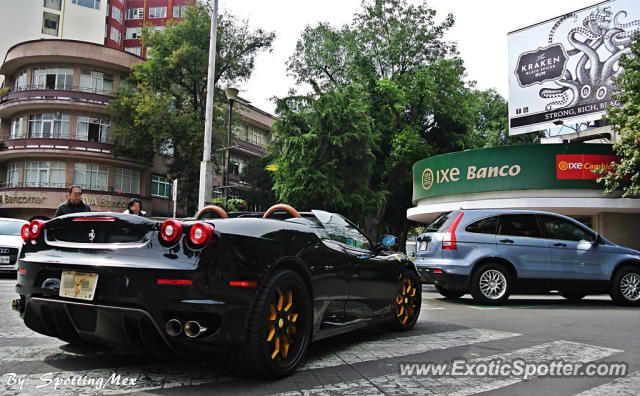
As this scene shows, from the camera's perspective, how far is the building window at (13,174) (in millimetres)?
34250

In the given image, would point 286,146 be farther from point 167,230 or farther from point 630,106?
point 167,230

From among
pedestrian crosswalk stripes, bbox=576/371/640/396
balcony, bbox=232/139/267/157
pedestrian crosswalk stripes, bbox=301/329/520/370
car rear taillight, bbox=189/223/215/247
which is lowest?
pedestrian crosswalk stripes, bbox=576/371/640/396

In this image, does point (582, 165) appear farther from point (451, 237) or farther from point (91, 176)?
point (91, 176)

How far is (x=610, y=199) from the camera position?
19.4 metres

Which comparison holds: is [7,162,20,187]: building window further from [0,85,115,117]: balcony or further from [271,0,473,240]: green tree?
[271,0,473,240]: green tree

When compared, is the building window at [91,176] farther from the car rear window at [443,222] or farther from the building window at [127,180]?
the car rear window at [443,222]

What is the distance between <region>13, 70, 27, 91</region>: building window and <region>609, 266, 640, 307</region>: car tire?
124 ft

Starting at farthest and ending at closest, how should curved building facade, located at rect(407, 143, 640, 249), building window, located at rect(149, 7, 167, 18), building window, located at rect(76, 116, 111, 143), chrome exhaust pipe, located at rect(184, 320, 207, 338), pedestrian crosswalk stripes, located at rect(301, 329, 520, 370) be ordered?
1. building window, located at rect(149, 7, 167, 18)
2. building window, located at rect(76, 116, 111, 143)
3. curved building facade, located at rect(407, 143, 640, 249)
4. pedestrian crosswalk stripes, located at rect(301, 329, 520, 370)
5. chrome exhaust pipe, located at rect(184, 320, 207, 338)

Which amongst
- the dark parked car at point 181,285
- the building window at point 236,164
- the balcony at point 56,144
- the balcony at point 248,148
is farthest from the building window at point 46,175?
the dark parked car at point 181,285

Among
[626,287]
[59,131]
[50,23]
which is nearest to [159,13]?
[50,23]

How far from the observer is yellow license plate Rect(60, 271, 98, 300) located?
10.8ft

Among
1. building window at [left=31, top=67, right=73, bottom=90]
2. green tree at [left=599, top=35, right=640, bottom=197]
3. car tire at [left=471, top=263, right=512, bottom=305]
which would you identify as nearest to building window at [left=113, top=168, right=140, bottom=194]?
building window at [left=31, top=67, right=73, bottom=90]

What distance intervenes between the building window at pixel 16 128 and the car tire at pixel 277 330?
37.4 metres

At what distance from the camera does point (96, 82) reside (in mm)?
35188
